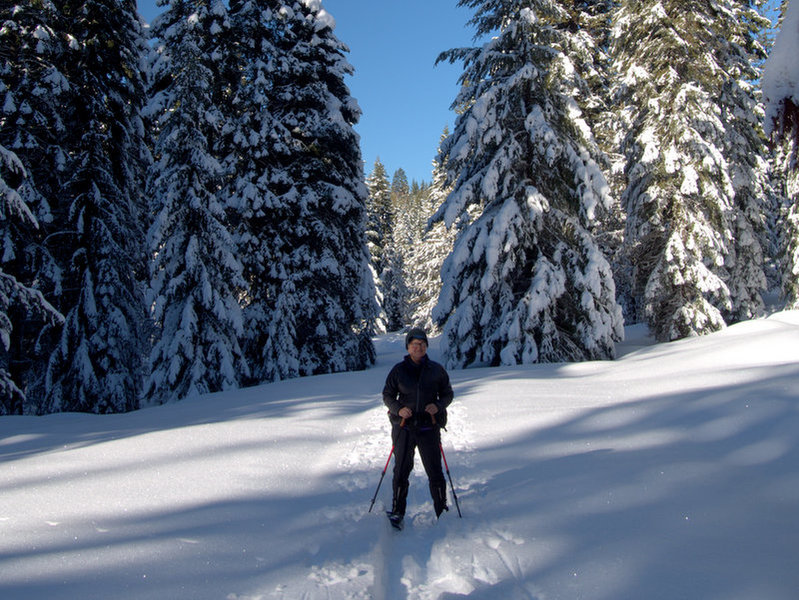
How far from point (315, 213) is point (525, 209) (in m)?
7.13

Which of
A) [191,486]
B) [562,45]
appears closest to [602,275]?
[562,45]

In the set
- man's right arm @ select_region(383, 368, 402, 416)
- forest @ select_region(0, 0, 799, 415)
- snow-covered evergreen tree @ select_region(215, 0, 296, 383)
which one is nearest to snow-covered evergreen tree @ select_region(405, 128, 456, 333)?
forest @ select_region(0, 0, 799, 415)

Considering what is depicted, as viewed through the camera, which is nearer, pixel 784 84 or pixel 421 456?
pixel 784 84

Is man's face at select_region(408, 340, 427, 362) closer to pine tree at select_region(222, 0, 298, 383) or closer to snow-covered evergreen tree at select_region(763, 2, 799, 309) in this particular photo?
snow-covered evergreen tree at select_region(763, 2, 799, 309)

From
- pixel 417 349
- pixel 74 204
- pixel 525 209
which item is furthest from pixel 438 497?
pixel 74 204

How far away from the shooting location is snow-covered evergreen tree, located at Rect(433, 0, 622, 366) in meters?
14.1

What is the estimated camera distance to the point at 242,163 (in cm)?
1750

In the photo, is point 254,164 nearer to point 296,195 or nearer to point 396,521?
point 296,195

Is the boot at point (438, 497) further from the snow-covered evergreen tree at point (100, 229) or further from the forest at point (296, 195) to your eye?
the snow-covered evergreen tree at point (100, 229)

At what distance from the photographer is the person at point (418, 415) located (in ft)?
16.3

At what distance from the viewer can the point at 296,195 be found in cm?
1698

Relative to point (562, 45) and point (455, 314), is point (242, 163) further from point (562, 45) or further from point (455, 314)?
point (562, 45)

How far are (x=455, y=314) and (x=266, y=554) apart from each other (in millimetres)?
11246

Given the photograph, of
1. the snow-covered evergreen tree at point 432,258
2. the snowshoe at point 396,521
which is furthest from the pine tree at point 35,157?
the snow-covered evergreen tree at point 432,258
